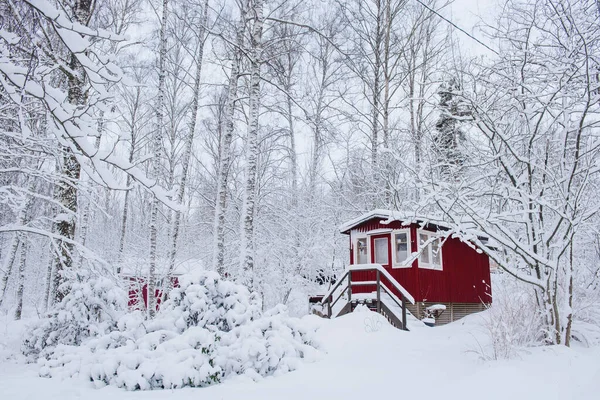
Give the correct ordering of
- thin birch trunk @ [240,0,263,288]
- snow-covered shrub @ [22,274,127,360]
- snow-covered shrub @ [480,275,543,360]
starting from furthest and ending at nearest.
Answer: thin birch trunk @ [240,0,263,288] < snow-covered shrub @ [22,274,127,360] < snow-covered shrub @ [480,275,543,360]

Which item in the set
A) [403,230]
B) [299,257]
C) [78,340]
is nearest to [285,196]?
[299,257]

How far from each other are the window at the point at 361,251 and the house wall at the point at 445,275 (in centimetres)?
19

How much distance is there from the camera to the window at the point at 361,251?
14.0m

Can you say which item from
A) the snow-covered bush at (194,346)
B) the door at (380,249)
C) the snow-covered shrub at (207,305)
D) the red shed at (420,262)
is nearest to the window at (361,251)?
the red shed at (420,262)

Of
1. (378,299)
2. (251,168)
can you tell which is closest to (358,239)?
(378,299)

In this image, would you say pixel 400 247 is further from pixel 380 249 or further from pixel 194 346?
pixel 194 346

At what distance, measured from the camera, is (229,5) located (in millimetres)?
13289

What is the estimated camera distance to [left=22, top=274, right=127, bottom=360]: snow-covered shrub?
6.73 meters

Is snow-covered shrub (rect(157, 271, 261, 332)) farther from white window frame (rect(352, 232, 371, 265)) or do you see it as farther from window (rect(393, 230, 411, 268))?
white window frame (rect(352, 232, 371, 265))

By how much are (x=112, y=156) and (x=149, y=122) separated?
17.1 meters

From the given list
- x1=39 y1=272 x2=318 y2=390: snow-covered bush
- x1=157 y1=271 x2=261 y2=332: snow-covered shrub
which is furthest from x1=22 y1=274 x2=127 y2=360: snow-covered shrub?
x1=157 y1=271 x2=261 y2=332: snow-covered shrub

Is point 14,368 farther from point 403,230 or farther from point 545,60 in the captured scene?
point 403,230

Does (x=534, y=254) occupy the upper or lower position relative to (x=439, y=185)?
lower

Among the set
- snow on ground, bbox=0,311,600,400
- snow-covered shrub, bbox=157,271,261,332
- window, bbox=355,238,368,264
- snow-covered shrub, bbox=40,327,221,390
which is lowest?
snow on ground, bbox=0,311,600,400
